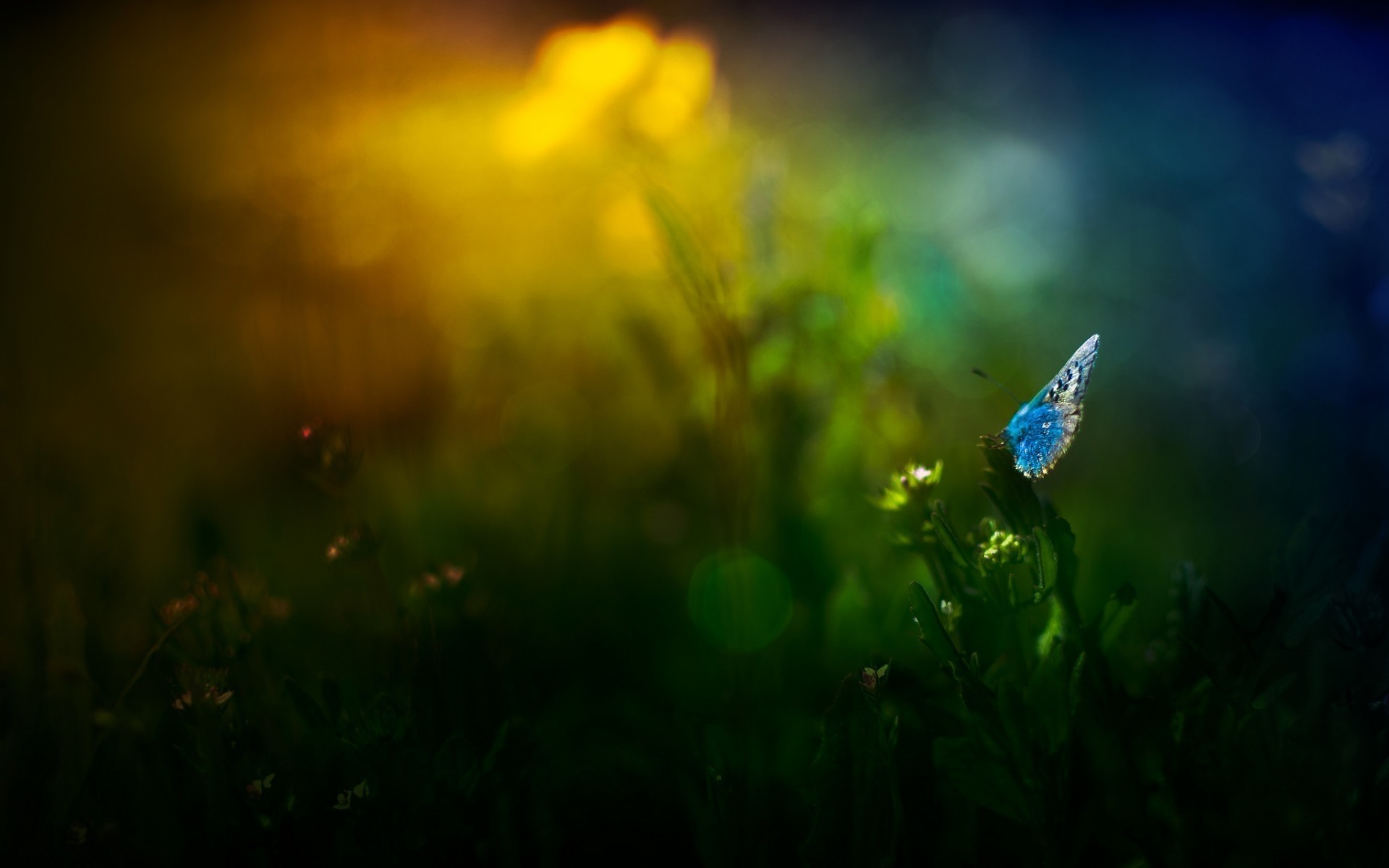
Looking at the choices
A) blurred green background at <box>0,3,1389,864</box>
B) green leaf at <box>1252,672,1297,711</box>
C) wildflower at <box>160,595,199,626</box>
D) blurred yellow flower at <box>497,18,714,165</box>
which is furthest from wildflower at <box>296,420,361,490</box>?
green leaf at <box>1252,672,1297,711</box>

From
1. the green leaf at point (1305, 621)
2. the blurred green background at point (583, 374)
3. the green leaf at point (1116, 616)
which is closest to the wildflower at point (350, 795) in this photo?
the blurred green background at point (583, 374)

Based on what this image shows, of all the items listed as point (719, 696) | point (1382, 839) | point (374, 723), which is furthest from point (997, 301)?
point (374, 723)

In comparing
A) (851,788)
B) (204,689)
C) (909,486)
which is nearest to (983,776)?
(851,788)

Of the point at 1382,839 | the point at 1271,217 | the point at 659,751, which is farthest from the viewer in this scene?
the point at 1271,217

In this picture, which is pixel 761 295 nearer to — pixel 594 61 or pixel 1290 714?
pixel 594 61

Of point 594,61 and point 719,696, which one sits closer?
point 719,696

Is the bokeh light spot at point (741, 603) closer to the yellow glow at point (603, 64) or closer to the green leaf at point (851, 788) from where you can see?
the green leaf at point (851, 788)

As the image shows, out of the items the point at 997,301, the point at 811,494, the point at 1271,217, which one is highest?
the point at 1271,217

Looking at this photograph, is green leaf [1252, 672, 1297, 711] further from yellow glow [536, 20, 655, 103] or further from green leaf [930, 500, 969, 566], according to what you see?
yellow glow [536, 20, 655, 103]
